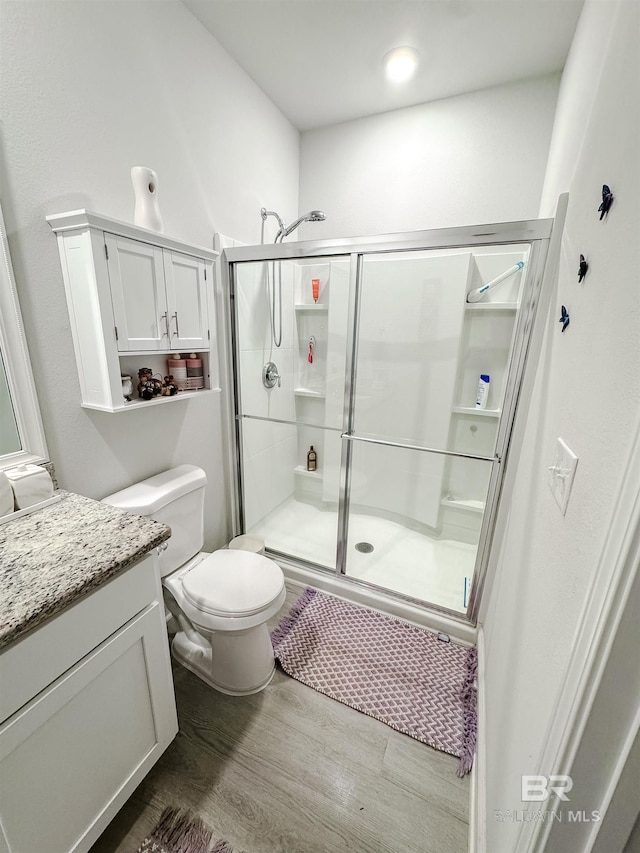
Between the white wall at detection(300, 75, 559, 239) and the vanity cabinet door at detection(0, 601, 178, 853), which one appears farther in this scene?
the white wall at detection(300, 75, 559, 239)

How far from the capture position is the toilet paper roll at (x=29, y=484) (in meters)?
1.01

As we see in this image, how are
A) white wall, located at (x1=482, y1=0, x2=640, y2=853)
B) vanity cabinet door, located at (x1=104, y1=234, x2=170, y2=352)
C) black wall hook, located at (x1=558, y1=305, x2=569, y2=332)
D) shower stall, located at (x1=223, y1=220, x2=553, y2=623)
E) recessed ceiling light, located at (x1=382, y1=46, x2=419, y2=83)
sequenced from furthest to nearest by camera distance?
shower stall, located at (x1=223, y1=220, x2=553, y2=623)
recessed ceiling light, located at (x1=382, y1=46, x2=419, y2=83)
vanity cabinet door, located at (x1=104, y1=234, x2=170, y2=352)
black wall hook, located at (x1=558, y1=305, x2=569, y2=332)
white wall, located at (x1=482, y1=0, x2=640, y2=853)

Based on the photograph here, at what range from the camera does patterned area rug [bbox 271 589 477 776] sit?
1.29 meters

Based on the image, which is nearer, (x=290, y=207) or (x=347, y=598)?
(x=347, y=598)

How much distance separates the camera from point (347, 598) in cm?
189

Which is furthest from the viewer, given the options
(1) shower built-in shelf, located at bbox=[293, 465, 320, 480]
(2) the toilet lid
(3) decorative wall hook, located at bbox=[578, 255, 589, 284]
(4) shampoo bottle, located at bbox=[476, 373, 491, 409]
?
(1) shower built-in shelf, located at bbox=[293, 465, 320, 480]

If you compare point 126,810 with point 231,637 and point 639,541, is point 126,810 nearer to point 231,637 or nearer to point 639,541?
point 231,637

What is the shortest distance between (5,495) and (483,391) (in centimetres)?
215

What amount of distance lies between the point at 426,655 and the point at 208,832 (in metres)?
1.00

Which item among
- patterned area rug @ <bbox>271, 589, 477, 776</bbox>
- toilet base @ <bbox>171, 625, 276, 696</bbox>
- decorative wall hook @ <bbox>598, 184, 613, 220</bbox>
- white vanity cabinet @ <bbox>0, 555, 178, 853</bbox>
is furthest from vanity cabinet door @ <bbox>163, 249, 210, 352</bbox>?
patterned area rug @ <bbox>271, 589, 477, 776</bbox>

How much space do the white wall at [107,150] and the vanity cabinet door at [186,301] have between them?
9.4 inches

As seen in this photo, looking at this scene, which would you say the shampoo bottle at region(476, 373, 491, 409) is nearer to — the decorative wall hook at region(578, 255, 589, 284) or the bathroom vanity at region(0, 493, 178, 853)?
the decorative wall hook at region(578, 255, 589, 284)

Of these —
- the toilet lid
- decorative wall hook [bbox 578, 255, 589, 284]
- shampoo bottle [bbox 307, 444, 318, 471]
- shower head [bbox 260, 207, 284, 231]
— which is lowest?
the toilet lid

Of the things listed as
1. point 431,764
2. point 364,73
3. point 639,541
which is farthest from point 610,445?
point 364,73
